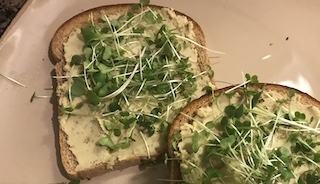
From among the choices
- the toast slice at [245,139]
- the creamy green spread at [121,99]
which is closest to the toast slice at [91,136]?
the creamy green spread at [121,99]

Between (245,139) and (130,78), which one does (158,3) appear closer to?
(130,78)

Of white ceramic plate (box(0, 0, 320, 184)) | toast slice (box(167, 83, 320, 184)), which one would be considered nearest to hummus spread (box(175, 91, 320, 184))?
toast slice (box(167, 83, 320, 184))

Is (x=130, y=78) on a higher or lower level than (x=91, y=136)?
higher

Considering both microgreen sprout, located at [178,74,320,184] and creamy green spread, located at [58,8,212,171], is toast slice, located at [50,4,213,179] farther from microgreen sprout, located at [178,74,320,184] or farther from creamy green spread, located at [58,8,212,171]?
microgreen sprout, located at [178,74,320,184]

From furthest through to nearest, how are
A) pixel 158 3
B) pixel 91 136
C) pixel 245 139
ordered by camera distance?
pixel 158 3, pixel 91 136, pixel 245 139

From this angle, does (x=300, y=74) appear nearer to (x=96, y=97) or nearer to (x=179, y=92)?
(x=179, y=92)

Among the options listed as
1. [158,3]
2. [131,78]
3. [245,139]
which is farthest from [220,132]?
[158,3]

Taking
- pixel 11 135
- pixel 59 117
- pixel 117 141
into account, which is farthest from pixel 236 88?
pixel 11 135
